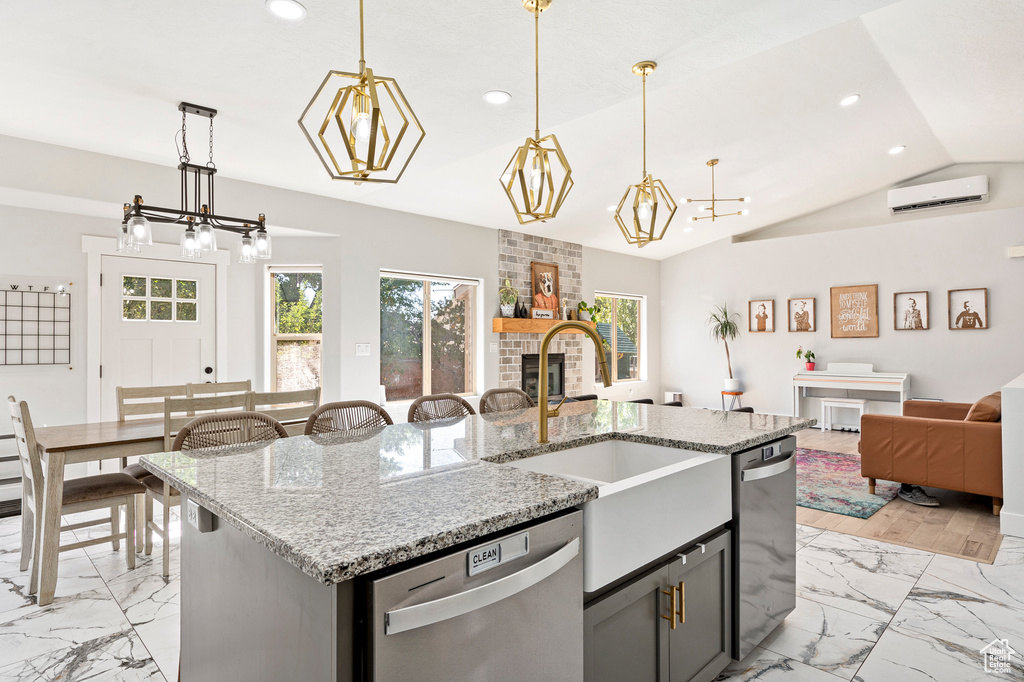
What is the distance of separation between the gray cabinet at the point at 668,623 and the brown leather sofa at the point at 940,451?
2.86 metres

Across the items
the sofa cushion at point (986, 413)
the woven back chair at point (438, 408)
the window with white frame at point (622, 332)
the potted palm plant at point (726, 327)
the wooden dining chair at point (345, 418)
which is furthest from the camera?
the window with white frame at point (622, 332)

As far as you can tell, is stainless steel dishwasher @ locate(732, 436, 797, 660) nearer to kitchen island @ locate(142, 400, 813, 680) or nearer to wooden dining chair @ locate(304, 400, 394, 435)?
kitchen island @ locate(142, 400, 813, 680)

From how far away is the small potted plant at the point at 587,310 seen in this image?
7.13 meters

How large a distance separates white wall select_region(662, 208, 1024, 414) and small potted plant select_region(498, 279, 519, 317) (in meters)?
3.48

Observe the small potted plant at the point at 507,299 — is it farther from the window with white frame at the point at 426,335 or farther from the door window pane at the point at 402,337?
the door window pane at the point at 402,337

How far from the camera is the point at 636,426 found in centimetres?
217

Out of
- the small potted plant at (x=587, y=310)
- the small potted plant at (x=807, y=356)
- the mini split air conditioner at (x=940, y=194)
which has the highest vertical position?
the mini split air conditioner at (x=940, y=194)

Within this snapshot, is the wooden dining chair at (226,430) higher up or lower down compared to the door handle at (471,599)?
higher up

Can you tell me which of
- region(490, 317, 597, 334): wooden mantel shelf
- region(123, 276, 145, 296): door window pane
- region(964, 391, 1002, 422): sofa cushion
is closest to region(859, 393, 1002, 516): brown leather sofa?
region(964, 391, 1002, 422): sofa cushion

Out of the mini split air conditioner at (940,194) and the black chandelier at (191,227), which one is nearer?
the black chandelier at (191,227)

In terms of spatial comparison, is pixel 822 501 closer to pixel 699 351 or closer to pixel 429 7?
pixel 429 7

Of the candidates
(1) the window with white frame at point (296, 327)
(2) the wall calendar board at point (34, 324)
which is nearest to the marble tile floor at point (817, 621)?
(2) the wall calendar board at point (34, 324)

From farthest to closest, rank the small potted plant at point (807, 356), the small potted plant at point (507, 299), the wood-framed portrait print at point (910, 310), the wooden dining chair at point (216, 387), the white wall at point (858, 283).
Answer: the small potted plant at point (807, 356), the wood-framed portrait print at point (910, 310), the small potted plant at point (507, 299), the white wall at point (858, 283), the wooden dining chair at point (216, 387)

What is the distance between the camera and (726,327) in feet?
26.8
